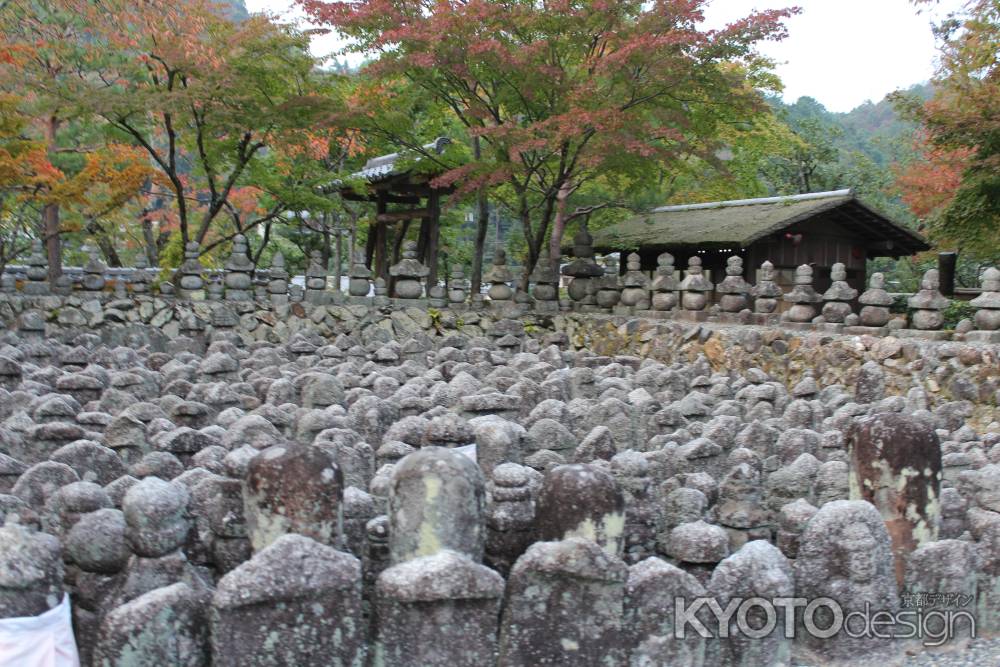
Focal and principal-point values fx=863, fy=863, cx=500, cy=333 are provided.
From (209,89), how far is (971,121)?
966cm

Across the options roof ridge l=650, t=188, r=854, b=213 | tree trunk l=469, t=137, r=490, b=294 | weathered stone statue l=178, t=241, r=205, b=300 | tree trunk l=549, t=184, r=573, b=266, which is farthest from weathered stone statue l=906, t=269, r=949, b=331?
weathered stone statue l=178, t=241, r=205, b=300

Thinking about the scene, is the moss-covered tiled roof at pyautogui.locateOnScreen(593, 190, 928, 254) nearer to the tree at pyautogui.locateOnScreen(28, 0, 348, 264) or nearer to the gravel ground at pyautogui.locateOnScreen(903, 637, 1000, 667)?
the tree at pyautogui.locateOnScreen(28, 0, 348, 264)

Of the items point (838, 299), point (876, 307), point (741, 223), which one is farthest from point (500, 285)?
point (876, 307)

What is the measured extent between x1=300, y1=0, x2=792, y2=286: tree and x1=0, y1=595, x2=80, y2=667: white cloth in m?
8.86

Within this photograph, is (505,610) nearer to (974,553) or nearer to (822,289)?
(974,553)

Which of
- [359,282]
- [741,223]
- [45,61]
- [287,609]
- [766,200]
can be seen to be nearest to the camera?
[287,609]

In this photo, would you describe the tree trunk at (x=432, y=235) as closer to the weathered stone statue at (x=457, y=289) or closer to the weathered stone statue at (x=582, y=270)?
the weathered stone statue at (x=457, y=289)

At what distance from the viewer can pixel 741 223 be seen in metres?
12.6

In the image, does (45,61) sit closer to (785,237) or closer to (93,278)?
(93,278)

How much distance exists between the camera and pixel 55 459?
3971mm

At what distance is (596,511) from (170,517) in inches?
58.2

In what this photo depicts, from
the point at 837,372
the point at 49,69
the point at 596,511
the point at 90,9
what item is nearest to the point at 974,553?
the point at 596,511

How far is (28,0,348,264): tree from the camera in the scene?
1194 cm

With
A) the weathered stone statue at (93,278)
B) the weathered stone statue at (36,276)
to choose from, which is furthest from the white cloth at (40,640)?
the weathered stone statue at (36,276)
